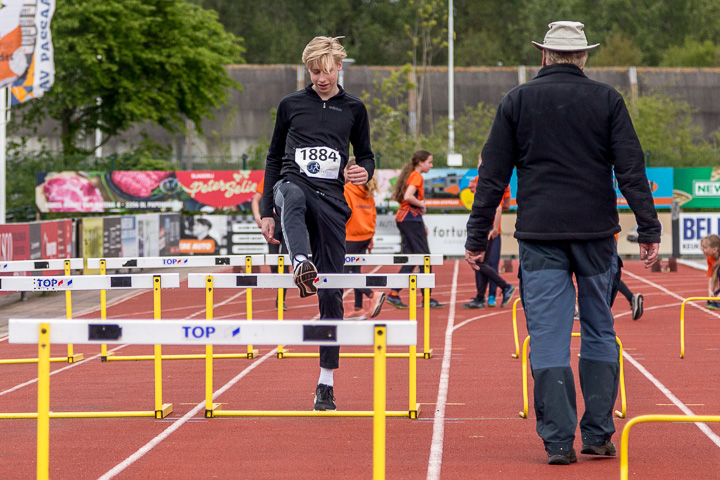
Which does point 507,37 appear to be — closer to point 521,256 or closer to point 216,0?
point 216,0

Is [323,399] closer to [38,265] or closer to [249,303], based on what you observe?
[249,303]

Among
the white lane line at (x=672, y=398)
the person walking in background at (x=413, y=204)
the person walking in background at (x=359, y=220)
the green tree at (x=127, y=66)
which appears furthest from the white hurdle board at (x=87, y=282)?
the green tree at (x=127, y=66)

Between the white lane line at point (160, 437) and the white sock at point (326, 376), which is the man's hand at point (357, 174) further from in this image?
the white lane line at point (160, 437)

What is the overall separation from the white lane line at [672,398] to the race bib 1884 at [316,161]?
2.68 meters

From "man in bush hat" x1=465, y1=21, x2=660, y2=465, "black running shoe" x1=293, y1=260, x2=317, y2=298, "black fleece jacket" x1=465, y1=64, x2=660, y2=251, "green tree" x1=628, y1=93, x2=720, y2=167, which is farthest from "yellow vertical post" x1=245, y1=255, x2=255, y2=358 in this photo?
"green tree" x1=628, y1=93, x2=720, y2=167

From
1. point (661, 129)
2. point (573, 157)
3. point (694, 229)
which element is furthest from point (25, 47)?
point (661, 129)

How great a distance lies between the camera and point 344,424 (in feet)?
20.8

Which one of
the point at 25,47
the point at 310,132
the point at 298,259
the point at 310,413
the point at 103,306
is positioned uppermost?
the point at 25,47

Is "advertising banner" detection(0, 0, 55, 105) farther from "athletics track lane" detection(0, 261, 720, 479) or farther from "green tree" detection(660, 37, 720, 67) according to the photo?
"green tree" detection(660, 37, 720, 67)

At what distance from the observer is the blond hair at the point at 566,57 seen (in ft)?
17.4

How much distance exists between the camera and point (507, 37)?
67.9m

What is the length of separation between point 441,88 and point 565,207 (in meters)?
39.4

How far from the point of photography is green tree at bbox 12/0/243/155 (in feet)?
102

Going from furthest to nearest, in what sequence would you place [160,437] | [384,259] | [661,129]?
[661,129]
[384,259]
[160,437]
